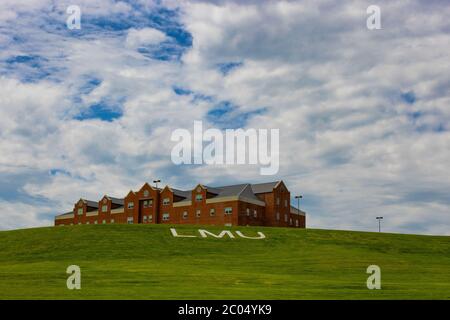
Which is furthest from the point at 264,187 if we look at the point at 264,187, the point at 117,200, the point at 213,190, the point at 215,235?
the point at 215,235

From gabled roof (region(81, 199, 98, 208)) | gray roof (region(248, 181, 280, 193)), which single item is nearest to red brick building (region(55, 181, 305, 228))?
gray roof (region(248, 181, 280, 193))

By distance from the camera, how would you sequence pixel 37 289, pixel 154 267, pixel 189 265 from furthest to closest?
1. pixel 189 265
2. pixel 154 267
3. pixel 37 289

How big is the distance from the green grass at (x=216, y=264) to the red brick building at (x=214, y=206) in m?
35.5

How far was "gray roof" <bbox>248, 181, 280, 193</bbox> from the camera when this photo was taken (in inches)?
4318

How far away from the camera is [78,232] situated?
62.0m

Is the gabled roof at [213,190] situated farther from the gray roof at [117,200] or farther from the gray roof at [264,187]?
the gray roof at [117,200]

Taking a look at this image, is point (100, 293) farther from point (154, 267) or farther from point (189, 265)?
point (189, 265)

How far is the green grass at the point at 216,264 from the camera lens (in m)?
25.9

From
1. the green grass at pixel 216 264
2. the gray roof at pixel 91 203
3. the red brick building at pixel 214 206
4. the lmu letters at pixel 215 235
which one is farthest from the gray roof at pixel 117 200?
the lmu letters at pixel 215 235

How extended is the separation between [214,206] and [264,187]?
13.0 m

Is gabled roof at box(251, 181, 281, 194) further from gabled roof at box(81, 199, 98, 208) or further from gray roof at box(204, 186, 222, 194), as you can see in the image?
gabled roof at box(81, 199, 98, 208)
